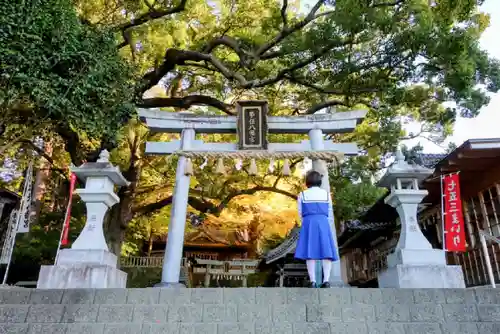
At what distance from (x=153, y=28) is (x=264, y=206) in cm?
994

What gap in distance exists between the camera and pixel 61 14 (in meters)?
7.03

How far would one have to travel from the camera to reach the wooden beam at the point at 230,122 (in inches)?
332

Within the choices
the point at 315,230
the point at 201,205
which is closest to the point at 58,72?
the point at 315,230

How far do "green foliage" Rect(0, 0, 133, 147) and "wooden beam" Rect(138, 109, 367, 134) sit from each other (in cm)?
65

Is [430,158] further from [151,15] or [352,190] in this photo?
[151,15]

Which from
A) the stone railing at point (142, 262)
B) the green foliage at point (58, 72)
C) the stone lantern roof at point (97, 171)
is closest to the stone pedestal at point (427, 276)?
the stone lantern roof at point (97, 171)

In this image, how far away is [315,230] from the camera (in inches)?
217

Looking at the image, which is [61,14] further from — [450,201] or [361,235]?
[361,235]

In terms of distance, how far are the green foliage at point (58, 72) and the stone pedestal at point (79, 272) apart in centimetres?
272

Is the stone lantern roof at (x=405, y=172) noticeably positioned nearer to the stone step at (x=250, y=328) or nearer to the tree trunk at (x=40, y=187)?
the stone step at (x=250, y=328)

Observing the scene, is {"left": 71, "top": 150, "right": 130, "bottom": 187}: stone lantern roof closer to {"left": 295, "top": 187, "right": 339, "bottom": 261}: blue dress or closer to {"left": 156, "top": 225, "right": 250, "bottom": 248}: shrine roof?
{"left": 295, "top": 187, "right": 339, "bottom": 261}: blue dress

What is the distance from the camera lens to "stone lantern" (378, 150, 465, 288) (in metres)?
5.96

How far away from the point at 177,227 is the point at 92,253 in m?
1.71

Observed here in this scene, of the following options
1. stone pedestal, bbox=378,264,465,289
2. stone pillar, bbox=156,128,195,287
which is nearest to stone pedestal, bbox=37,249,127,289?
stone pillar, bbox=156,128,195,287
